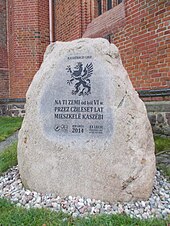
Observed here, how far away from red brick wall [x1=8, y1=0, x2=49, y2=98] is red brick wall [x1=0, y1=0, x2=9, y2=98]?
660 millimetres

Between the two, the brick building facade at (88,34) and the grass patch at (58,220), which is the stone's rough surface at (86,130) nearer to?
the grass patch at (58,220)

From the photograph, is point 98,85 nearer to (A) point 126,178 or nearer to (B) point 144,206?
(A) point 126,178

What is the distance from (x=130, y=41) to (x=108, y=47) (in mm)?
3482

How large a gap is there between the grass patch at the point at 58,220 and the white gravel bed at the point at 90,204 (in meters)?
0.15

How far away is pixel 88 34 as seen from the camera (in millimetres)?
8281

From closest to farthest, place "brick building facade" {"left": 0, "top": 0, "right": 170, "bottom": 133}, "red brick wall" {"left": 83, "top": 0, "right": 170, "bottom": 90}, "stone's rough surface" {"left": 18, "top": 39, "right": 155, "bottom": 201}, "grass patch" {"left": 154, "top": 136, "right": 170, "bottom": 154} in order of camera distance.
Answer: "stone's rough surface" {"left": 18, "top": 39, "right": 155, "bottom": 201}, "grass patch" {"left": 154, "top": 136, "right": 170, "bottom": 154}, "red brick wall" {"left": 83, "top": 0, "right": 170, "bottom": 90}, "brick building facade" {"left": 0, "top": 0, "right": 170, "bottom": 133}

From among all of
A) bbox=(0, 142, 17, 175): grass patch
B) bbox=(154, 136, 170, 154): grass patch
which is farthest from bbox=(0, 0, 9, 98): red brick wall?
bbox=(154, 136, 170, 154): grass patch

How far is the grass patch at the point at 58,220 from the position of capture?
7.53 ft

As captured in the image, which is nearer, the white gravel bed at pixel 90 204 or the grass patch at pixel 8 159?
the white gravel bed at pixel 90 204

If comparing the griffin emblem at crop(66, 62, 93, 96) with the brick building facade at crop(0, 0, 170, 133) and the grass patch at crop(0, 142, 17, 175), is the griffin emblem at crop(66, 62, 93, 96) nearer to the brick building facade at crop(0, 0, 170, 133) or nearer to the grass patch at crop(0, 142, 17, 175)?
the grass patch at crop(0, 142, 17, 175)

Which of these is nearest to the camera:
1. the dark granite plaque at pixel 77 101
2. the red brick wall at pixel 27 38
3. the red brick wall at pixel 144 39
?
the dark granite plaque at pixel 77 101

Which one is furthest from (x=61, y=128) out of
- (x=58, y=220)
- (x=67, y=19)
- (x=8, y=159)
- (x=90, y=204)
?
(x=67, y=19)

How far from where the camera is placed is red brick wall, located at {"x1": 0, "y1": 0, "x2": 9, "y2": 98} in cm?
1095

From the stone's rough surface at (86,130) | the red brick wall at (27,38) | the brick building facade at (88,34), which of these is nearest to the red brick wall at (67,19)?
the brick building facade at (88,34)
